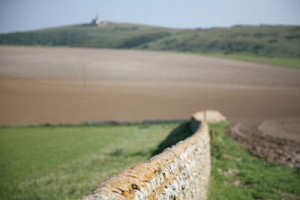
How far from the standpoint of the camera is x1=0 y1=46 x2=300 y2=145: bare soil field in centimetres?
3781

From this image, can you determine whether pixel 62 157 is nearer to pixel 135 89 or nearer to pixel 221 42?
pixel 135 89

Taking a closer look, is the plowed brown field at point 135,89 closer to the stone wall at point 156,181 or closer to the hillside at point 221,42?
the stone wall at point 156,181

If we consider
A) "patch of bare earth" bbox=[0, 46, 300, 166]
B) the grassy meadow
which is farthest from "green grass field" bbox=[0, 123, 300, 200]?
"patch of bare earth" bbox=[0, 46, 300, 166]

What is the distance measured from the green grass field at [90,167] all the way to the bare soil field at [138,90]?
925cm

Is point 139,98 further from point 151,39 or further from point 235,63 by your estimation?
point 151,39

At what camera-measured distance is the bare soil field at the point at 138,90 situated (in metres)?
37.8

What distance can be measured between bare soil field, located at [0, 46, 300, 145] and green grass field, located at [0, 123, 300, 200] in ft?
30.4

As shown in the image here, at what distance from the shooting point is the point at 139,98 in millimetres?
48906

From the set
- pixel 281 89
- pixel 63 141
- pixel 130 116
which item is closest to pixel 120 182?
pixel 63 141

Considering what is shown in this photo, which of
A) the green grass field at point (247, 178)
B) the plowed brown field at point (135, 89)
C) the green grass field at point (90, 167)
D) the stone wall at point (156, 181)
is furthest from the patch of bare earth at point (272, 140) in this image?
the stone wall at point (156, 181)

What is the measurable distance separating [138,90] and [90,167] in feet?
132

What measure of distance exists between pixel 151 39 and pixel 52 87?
4532 inches

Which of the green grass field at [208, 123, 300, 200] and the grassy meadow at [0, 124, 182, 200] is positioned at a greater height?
the green grass field at [208, 123, 300, 200]

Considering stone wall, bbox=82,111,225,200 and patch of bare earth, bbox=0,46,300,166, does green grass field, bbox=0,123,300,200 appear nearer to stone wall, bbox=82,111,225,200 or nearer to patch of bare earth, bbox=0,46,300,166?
patch of bare earth, bbox=0,46,300,166
